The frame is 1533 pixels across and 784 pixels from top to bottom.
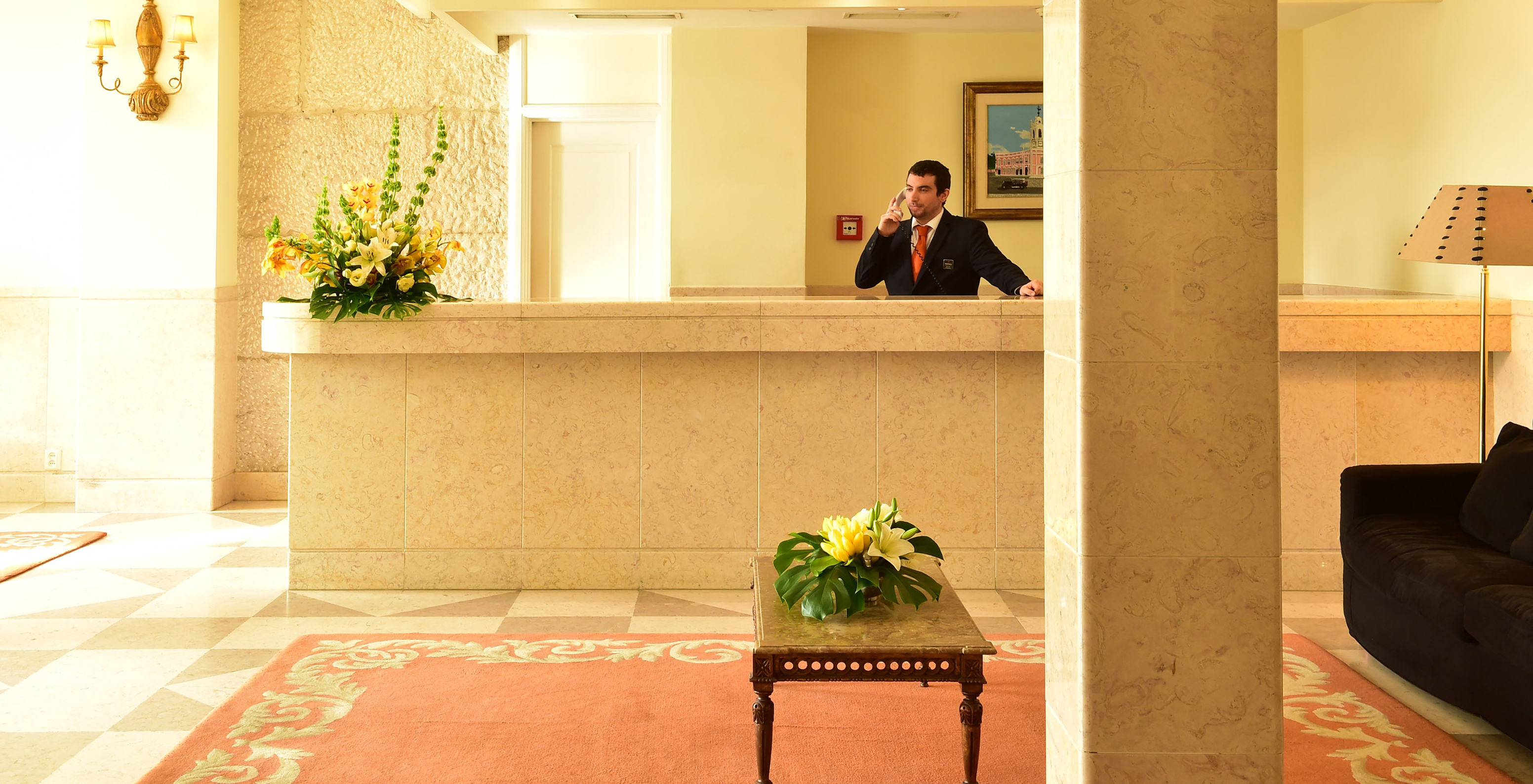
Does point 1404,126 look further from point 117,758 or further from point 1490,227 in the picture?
point 117,758

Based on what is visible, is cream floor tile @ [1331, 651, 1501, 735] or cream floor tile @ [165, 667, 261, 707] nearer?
cream floor tile @ [1331, 651, 1501, 735]

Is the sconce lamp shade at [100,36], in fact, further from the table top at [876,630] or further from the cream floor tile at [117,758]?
the table top at [876,630]

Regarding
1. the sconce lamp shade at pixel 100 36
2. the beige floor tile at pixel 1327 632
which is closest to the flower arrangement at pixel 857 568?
the beige floor tile at pixel 1327 632

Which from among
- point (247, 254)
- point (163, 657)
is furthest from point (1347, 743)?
point (247, 254)

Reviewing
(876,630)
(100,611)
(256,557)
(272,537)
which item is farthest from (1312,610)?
(272,537)

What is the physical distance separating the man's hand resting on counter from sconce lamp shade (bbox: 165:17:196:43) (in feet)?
13.2

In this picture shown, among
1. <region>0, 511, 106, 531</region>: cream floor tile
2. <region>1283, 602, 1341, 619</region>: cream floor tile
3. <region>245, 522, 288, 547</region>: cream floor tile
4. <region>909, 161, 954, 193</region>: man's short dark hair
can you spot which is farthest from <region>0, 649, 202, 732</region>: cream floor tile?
<region>1283, 602, 1341, 619</region>: cream floor tile

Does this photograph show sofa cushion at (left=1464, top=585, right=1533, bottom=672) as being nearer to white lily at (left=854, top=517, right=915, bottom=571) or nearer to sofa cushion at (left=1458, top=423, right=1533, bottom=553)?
sofa cushion at (left=1458, top=423, right=1533, bottom=553)

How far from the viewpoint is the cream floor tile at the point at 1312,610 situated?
4.73m

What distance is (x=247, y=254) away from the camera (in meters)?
7.29

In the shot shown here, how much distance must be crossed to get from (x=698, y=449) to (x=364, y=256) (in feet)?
4.89

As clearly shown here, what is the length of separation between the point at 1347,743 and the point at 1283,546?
191 centimetres

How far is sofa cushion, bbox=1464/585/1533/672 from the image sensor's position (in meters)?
3.04

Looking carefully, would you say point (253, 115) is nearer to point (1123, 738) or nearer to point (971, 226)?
point (971, 226)
